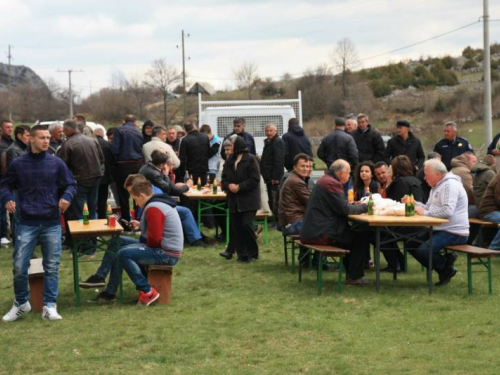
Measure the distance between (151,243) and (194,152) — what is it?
21.3 feet

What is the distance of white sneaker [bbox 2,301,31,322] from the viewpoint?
8524mm

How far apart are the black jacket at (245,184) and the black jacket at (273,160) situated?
9.71 feet

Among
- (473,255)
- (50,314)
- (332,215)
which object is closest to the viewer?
(50,314)

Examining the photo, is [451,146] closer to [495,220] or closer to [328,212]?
[495,220]

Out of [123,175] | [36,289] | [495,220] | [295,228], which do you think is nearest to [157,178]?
[123,175]

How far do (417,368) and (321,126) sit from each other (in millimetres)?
46818

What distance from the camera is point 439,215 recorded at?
9.52 m

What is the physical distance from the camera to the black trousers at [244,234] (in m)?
11.8

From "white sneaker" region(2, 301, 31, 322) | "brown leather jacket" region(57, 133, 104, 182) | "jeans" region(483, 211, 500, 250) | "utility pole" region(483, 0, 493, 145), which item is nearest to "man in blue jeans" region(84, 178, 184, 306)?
"white sneaker" region(2, 301, 31, 322)

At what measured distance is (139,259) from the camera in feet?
29.6

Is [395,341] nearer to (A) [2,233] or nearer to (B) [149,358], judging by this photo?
(B) [149,358]

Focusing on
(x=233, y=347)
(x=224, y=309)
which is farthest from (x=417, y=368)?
(x=224, y=309)

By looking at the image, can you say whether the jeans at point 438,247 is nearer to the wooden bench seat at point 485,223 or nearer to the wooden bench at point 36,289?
the wooden bench seat at point 485,223

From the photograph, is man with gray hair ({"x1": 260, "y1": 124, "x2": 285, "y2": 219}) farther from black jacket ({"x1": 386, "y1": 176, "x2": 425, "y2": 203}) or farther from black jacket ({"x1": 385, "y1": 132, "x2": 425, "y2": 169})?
black jacket ({"x1": 386, "y1": 176, "x2": 425, "y2": 203})
